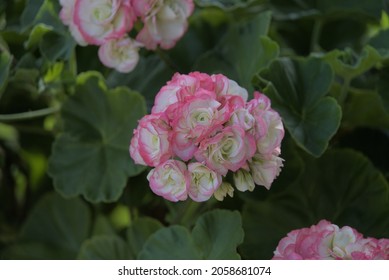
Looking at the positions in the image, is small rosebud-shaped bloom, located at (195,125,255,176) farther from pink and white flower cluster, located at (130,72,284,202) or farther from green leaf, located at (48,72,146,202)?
green leaf, located at (48,72,146,202)

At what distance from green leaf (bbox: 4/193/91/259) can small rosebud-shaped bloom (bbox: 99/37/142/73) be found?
11.4 inches

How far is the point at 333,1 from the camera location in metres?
1.25

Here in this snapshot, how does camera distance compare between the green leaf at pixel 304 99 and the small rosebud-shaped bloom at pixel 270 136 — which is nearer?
the small rosebud-shaped bloom at pixel 270 136

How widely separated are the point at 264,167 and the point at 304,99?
0.65 feet

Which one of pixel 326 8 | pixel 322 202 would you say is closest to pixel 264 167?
pixel 322 202

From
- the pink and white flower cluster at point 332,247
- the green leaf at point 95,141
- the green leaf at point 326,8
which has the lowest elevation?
the green leaf at point 95,141

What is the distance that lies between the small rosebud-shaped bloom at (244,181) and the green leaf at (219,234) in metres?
0.07

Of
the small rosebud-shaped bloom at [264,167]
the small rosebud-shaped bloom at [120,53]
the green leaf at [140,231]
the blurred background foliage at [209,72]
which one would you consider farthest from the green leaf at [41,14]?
the small rosebud-shaped bloom at [264,167]

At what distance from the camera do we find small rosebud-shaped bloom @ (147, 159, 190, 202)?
84cm

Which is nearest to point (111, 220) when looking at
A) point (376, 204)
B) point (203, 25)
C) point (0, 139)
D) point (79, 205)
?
point (79, 205)

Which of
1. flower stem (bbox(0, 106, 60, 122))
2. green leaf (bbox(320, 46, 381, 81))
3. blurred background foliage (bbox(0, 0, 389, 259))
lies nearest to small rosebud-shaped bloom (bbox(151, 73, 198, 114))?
blurred background foliage (bbox(0, 0, 389, 259))

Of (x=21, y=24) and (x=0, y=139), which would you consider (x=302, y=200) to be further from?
(x=0, y=139)

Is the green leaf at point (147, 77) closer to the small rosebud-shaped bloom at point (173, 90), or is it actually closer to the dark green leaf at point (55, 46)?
the dark green leaf at point (55, 46)

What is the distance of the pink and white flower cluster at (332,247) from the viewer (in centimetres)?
84
